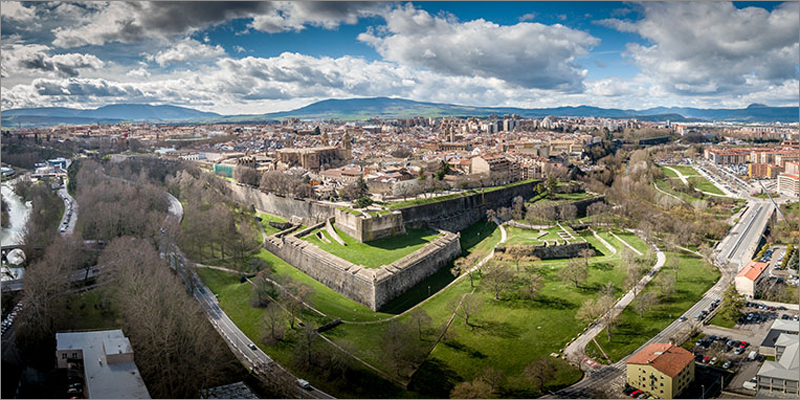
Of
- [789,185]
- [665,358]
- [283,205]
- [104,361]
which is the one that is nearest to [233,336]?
[104,361]

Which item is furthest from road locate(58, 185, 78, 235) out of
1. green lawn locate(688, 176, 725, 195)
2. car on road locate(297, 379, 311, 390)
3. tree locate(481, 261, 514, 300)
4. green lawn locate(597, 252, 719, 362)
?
green lawn locate(688, 176, 725, 195)

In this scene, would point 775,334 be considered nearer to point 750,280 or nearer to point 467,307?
point 750,280

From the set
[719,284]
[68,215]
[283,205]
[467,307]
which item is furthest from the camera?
[283,205]

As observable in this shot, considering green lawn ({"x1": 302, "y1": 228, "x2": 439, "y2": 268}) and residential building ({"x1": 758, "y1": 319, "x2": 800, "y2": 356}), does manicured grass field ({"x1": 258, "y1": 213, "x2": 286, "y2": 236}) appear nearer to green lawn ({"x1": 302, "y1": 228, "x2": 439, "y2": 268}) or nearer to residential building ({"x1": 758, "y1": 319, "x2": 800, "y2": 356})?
green lawn ({"x1": 302, "y1": 228, "x2": 439, "y2": 268})

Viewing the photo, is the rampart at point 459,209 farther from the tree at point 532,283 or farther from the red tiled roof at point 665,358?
the red tiled roof at point 665,358

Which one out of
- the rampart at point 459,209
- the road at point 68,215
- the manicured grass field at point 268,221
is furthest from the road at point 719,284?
the road at point 68,215

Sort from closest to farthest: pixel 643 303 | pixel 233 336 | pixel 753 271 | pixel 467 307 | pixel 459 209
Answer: pixel 233 336 < pixel 643 303 < pixel 467 307 < pixel 753 271 < pixel 459 209
